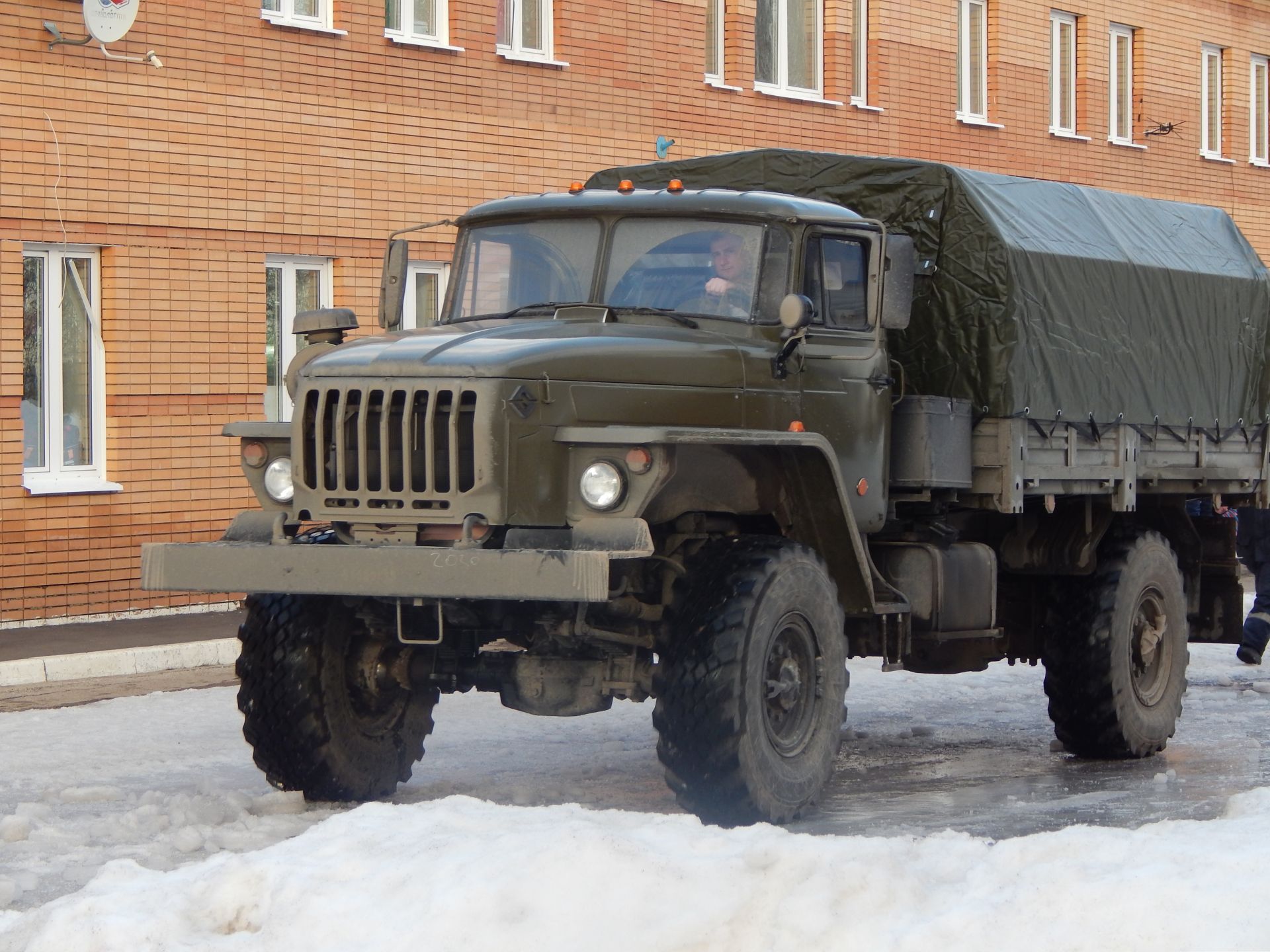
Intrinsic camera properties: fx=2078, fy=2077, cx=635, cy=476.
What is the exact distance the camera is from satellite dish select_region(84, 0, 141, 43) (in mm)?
15391

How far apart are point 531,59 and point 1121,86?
10725 millimetres

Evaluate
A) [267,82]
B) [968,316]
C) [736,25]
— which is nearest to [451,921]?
[968,316]

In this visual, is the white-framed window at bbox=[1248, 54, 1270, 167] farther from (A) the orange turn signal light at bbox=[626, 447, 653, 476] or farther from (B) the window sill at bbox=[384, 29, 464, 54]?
(A) the orange turn signal light at bbox=[626, 447, 653, 476]

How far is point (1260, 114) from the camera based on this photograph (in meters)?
29.8

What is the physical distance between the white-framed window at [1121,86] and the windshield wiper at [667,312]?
772 inches

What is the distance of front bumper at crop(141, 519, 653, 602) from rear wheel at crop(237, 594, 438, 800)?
0.62 m

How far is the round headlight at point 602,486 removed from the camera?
23.8 ft

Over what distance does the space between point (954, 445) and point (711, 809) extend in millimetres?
2576

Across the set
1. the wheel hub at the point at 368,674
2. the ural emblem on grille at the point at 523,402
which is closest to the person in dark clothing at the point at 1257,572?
the wheel hub at the point at 368,674

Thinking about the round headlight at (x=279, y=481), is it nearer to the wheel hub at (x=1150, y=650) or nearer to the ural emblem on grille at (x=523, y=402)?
the ural emblem on grille at (x=523, y=402)

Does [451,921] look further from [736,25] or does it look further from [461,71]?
[736,25]

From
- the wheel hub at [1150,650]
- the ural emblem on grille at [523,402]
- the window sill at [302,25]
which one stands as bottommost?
→ the wheel hub at [1150,650]

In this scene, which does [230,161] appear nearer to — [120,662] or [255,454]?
[120,662]

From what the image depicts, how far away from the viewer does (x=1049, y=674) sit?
10242 mm
